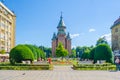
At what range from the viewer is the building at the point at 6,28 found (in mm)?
90312

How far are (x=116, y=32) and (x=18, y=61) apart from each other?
54.4m

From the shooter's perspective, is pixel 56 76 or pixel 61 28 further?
pixel 61 28

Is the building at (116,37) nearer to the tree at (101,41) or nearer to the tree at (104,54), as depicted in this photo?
the tree at (101,41)

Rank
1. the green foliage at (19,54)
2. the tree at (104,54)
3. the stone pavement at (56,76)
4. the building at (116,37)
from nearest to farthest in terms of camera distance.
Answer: the stone pavement at (56,76), the green foliage at (19,54), the tree at (104,54), the building at (116,37)

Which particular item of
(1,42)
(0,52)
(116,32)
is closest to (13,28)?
(1,42)

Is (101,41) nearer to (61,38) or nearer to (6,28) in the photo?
(61,38)

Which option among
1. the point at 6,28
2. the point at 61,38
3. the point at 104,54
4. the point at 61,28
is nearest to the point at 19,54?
the point at 104,54

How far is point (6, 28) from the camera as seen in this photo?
319 feet

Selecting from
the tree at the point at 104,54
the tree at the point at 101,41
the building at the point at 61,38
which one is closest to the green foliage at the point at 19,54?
the tree at the point at 104,54

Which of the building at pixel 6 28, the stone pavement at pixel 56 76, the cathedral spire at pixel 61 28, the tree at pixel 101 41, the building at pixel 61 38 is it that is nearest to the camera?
the stone pavement at pixel 56 76

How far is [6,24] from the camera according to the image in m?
97.2

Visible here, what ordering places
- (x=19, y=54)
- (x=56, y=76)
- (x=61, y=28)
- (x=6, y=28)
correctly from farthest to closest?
1. (x=61, y=28)
2. (x=6, y=28)
3. (x=19, y=54)
4. (x=56, y=76)

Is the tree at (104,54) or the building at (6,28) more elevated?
the building at (6,28)

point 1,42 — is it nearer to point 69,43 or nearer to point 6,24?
point 6,24
